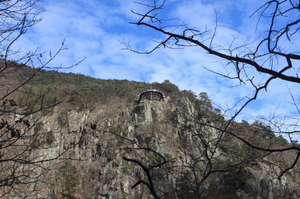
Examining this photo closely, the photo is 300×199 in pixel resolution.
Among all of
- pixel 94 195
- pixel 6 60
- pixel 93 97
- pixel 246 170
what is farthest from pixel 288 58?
pixel 93 97

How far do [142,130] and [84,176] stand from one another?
24.6ft

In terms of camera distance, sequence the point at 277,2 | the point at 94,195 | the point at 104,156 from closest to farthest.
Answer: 1. the point at 277,2
2. the point at 94,195
3. the point at 104,156

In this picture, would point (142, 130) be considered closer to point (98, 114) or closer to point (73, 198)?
point (98, 114)

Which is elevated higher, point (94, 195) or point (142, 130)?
point (142, 130)

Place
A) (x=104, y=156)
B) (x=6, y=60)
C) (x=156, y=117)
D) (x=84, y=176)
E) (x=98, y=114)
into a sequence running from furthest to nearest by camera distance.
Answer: (x=98, y=114) < (x=156, y=117) < (x=104, y=156) < (x=84, y=176) < (x=6, y=60)

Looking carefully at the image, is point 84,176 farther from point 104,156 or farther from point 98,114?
point 98,114

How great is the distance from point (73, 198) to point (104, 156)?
7932 mm

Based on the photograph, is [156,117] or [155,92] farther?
[155,92]

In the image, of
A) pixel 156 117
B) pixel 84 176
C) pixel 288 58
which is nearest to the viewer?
pixel 288 58

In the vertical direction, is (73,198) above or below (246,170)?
below

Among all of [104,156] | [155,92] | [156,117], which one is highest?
[155,92]

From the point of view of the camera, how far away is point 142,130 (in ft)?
83.7

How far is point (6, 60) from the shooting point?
6.98 ft

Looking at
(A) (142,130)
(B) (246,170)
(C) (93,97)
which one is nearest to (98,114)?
(C) (93,97)
